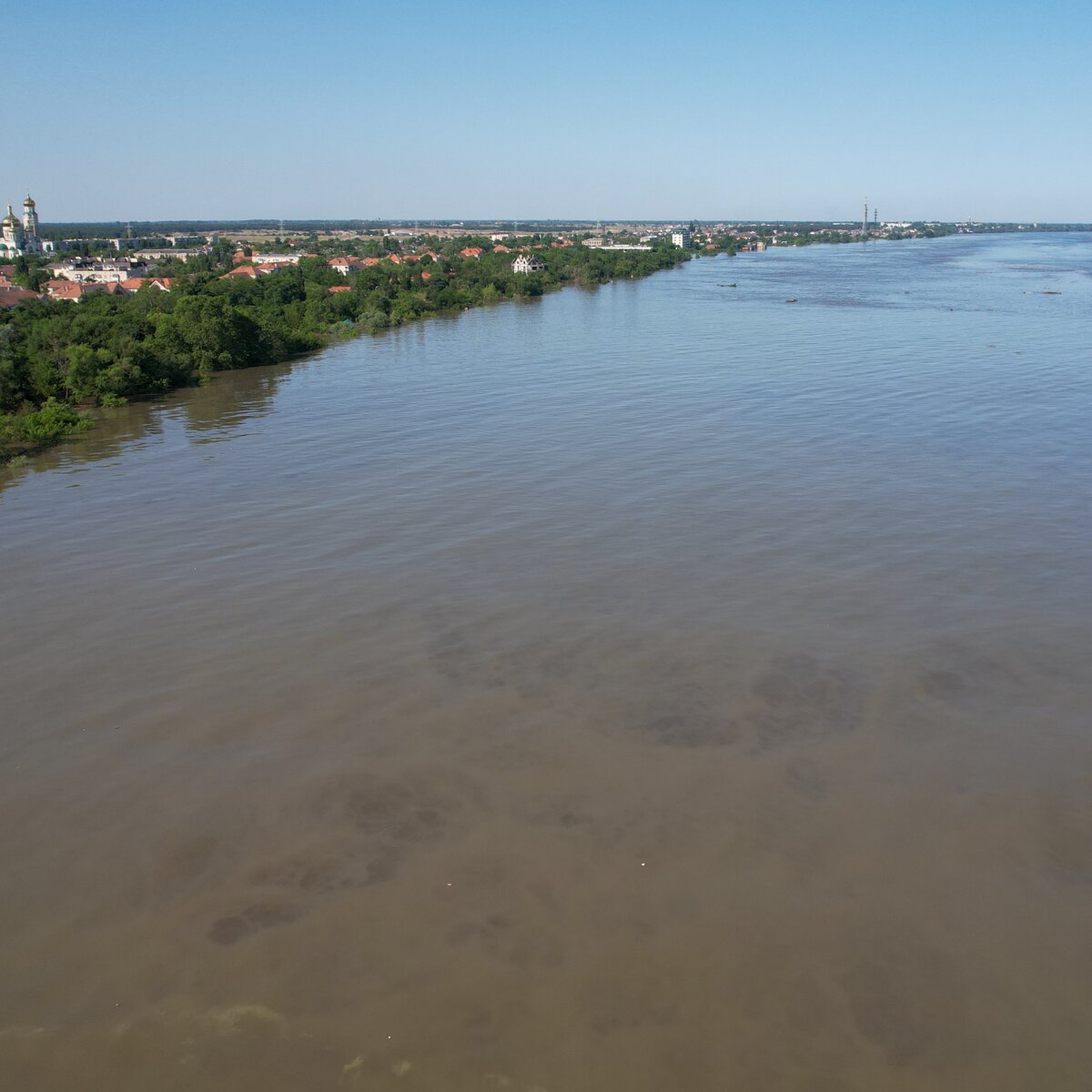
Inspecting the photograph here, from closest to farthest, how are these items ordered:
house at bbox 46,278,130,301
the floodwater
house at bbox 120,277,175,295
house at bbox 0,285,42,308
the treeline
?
the floodwater
the treeline
house at bbox 0,285,42,308
house at bbox 46,278,130,301
house at bbox 120,277,175,295

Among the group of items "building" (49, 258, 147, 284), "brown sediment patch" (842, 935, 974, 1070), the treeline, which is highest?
"building" (49, 258, 147, 284)

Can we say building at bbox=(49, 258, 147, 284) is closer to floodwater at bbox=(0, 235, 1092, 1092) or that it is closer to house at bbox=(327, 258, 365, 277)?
house at bbox=(327, 258, 365, 277)

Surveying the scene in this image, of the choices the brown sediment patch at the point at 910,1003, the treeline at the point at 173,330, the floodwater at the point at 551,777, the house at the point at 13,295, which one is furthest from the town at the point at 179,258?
the brown sediment patch at the point at 910,1003

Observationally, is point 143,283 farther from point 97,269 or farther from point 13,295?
point 97,269

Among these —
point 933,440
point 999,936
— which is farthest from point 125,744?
point 933,440

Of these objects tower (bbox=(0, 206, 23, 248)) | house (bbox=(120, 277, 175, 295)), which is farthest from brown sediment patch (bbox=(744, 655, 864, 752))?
tower (bbox=(0, 206, 23, 248))

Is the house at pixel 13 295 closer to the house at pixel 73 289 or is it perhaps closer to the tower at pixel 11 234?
the house at pixel 73 289

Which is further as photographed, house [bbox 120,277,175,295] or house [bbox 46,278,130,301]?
house [bbox 120,277,175,295]

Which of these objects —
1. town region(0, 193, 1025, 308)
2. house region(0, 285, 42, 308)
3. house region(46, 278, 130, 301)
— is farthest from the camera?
town region(0, 193, 1025, 308)
